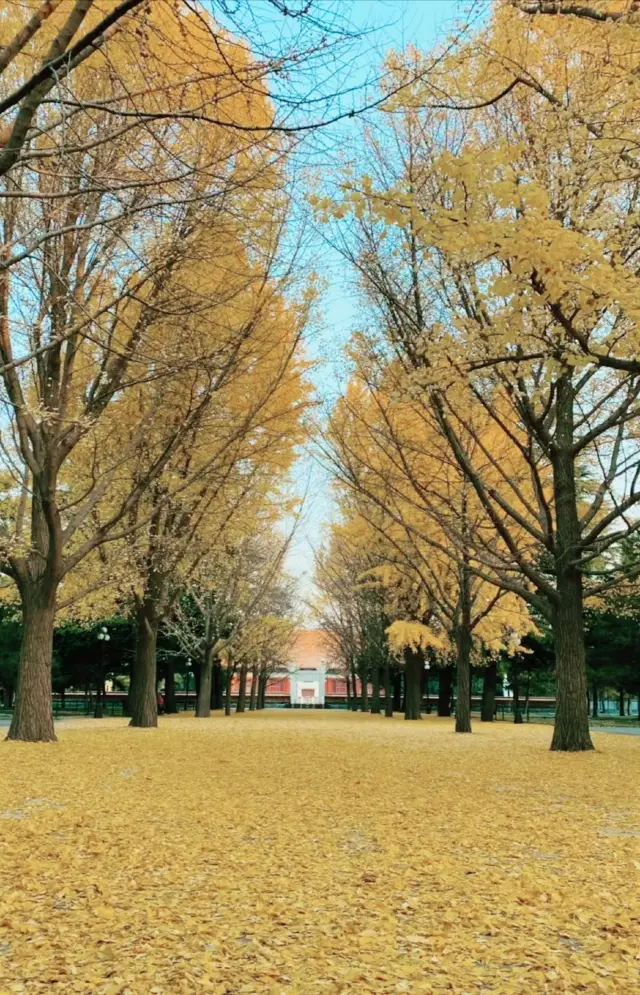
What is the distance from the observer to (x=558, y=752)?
483 inches

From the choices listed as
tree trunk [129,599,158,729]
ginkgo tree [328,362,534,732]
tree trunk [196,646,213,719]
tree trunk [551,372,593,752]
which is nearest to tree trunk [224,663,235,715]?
tree trunk [196,646,213,719]

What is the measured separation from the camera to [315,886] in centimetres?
419

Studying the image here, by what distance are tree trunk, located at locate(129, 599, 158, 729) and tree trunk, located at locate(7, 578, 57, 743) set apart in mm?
6021

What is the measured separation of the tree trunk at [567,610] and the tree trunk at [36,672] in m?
8.09

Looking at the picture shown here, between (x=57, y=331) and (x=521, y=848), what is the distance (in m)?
9.23

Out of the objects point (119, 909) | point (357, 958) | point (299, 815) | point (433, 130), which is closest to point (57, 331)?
point (433, 130)

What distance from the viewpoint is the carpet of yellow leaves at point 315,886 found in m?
3.03

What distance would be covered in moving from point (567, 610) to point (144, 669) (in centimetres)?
1089

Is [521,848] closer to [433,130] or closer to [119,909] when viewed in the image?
[119,909]

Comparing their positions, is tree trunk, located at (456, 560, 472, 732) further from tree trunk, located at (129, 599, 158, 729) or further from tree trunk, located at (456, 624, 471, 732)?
tree trunk, located at (129, 599, 158, 729)

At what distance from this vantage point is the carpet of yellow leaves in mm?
3031

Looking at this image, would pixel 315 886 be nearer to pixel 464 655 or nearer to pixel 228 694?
pixel 464 655

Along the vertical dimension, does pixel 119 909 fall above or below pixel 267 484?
below

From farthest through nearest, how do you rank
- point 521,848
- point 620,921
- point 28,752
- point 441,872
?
1. point 28,752
2. point 521,848
3. point 441,872
4. point 620,921
